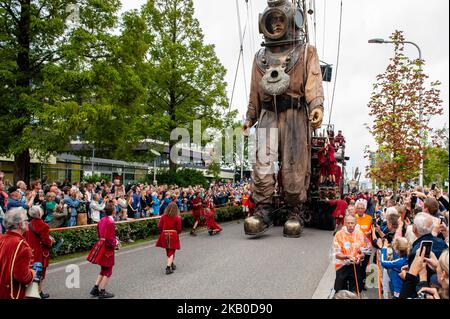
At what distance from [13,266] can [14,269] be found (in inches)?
1.3

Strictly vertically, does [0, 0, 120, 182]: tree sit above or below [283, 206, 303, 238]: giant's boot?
above

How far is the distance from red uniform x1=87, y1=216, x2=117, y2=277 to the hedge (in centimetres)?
359

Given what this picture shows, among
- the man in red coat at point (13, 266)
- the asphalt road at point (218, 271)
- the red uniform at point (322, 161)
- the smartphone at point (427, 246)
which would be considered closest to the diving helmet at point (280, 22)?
the red uniform at point (322, 161)

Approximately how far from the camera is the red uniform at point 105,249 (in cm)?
700

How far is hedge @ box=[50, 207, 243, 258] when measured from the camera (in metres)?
10.5

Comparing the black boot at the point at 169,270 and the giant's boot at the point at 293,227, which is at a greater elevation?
the giant's boot at the point at 293,227

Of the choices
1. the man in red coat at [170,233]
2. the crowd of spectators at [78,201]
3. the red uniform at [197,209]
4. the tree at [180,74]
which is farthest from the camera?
the tree at [180,74]

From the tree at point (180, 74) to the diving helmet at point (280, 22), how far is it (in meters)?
11.2

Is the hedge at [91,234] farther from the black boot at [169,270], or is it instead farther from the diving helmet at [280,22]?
the diving helmet at [280,22]

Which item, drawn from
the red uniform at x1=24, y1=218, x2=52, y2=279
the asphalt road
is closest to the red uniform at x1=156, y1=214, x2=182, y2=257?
the asphalt road

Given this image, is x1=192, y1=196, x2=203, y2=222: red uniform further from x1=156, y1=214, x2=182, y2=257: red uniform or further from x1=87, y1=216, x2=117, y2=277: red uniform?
x1=87, y1=216, x2=117, y2=277: red uniform

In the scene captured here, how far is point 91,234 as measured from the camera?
11.3m

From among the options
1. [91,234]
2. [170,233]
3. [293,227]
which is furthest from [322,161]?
[91,234]

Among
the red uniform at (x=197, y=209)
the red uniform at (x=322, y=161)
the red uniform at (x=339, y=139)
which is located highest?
the red uniform at (x=339, y=139)
